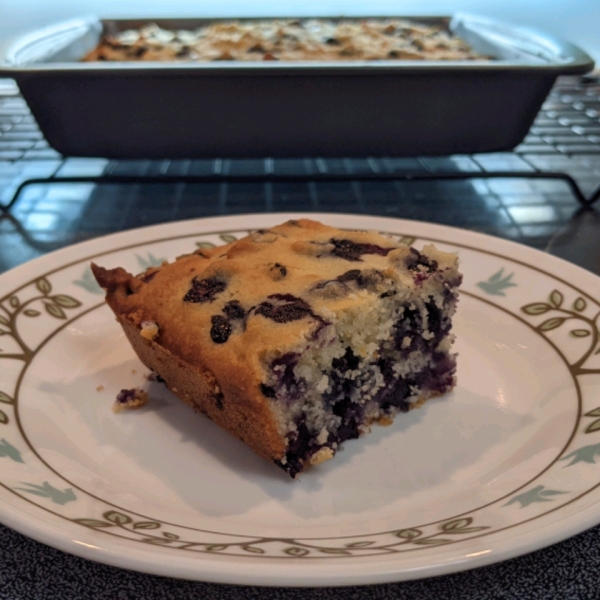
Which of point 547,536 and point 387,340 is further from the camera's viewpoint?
point 387,340

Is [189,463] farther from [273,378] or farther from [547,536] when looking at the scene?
[547,536]

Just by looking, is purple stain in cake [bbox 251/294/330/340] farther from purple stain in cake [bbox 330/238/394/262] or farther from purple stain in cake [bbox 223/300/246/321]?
purple stain in cake [bbox 330/238/394/262]

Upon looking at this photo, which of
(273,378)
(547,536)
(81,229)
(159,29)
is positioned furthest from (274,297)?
(159,29)

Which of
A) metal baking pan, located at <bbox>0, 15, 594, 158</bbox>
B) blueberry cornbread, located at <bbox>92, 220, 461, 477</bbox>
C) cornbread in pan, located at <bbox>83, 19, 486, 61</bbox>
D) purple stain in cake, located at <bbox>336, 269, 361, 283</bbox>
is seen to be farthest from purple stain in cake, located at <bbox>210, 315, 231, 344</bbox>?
cornbread in pan, located at <bbox>83, 19, 486, 61</bbox>

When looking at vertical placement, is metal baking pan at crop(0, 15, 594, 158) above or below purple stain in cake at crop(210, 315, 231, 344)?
below

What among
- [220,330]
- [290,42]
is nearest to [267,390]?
[220,330]

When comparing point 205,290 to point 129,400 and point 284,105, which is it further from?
point 284,105

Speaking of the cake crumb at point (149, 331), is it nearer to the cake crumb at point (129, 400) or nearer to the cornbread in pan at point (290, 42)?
the cake crumb at point (129, 400)

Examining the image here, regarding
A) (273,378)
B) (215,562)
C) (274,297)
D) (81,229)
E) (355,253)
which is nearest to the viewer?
(215,562)
